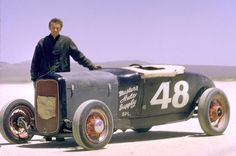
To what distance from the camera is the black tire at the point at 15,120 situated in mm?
9641

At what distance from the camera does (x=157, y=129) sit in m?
12.4

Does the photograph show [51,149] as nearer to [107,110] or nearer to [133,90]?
[107,110]

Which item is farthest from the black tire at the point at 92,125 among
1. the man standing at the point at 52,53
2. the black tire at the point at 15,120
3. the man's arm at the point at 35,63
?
the black tire at the point at 15,120

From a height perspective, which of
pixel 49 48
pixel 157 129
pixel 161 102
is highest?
pixel 49 48

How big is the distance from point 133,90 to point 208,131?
1.57 m

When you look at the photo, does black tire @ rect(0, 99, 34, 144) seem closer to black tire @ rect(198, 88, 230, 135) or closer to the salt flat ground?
the salt flat ground

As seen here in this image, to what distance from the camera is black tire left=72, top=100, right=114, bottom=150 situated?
27.6ft

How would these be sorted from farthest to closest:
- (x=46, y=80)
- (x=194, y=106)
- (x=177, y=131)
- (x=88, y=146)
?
(x=177, y=131)
(x=194, y=106)
(x=46, y=80)
(x=88, y=146)

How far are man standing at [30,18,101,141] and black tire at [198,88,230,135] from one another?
2.31 meters

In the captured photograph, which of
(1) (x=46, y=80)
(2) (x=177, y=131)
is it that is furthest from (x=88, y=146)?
(2) (x=177, y=131)

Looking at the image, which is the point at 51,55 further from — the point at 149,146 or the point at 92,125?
the point at 149,146

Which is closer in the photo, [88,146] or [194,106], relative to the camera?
[88,146]

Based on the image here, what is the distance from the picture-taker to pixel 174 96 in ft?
33.7

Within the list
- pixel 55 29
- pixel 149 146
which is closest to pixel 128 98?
pixel 149 146
